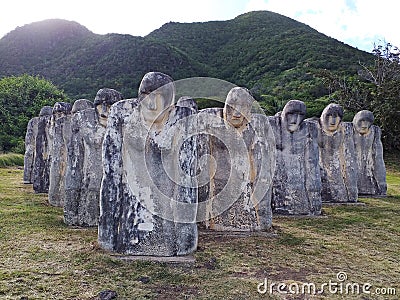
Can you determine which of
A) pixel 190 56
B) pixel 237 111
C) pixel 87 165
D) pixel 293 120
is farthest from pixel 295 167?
pixel 190 56

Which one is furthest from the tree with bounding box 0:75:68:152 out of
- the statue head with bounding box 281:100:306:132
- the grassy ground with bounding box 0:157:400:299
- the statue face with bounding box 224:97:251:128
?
the statue face with bounding box 224:97:251:128

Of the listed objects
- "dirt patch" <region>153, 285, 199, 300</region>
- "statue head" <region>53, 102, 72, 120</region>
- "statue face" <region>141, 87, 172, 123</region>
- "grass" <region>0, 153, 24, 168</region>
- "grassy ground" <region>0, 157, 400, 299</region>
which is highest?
"statue head" <region>53, 102, 72, 120</region>

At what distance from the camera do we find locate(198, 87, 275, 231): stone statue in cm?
719

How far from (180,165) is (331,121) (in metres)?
5.84

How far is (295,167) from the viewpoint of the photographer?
29.2 feet

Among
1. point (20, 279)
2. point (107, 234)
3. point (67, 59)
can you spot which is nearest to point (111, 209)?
point (107, 234)

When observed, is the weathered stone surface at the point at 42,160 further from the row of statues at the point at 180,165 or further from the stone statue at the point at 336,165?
the stone statue at the point at 336,165

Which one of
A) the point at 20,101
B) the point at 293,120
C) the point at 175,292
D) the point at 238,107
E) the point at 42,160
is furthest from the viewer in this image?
the point at 20,101

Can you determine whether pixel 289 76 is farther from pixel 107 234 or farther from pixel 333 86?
pixel 107 234

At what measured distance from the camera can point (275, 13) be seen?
175 ft

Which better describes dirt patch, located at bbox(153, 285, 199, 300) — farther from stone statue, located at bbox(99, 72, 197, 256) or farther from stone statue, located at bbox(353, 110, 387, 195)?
stone statue, located at bbox(353, 110, 387, 195)

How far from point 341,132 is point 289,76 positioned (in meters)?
22.5

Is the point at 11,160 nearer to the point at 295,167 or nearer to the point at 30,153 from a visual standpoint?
the point at 30,153

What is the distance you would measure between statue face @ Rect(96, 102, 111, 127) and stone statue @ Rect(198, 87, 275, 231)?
1.55 m
